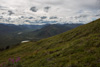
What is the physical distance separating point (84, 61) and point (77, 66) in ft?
4.22

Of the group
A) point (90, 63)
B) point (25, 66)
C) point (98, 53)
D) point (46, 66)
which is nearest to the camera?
point (90, 63)

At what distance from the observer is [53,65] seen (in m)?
13.0

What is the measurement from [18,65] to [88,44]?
13.0m

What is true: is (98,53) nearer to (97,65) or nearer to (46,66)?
(97,65)

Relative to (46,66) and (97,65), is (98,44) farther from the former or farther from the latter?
(46,66)

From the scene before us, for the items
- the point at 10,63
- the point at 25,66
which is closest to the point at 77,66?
the point at 25,66

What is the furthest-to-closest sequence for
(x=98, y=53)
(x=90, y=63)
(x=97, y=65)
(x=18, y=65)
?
1. (x=18, y=65)
2. (x=98, y=53)
3. (x=90, y=63)
4. (x=97, y=65)

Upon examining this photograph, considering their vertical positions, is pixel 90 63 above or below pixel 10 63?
above

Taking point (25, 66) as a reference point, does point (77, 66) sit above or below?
above

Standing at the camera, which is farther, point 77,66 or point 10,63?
point 10,63

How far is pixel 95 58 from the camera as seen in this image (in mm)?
11391

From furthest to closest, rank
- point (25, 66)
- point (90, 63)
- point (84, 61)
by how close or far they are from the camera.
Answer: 1. point (25, 66)
2. point (84, 61)
3. point (90, 63)

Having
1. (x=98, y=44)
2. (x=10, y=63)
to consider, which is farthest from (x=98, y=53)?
(x=10, y=63)

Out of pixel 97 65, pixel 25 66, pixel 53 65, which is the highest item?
pixel 97 65
